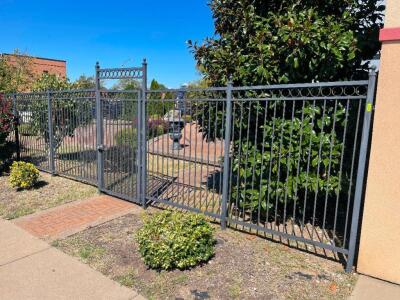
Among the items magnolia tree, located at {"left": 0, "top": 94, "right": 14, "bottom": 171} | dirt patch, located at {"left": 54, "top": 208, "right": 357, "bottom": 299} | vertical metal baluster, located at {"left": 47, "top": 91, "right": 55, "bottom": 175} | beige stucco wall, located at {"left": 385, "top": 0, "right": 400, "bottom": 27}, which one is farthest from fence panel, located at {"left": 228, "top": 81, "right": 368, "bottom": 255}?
magnolia tree, located at {"left": 0, "top": 94, "right": 14, "bottom": 171}

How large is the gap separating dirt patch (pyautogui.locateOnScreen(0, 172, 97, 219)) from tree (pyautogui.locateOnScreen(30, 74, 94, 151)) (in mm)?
1245

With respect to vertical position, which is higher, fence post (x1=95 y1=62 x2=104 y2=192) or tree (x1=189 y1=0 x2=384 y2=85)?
tree (x1=189 y1=0 x2=384 y2=85)

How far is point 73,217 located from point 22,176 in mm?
2179

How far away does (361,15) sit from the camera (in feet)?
13.4

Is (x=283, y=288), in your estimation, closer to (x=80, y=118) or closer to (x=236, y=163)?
(x=236, y=163)

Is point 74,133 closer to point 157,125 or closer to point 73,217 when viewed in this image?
point 157,125

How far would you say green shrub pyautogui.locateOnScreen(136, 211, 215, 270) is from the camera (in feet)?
11.0

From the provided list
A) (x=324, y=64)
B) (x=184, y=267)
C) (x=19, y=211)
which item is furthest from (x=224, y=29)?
(x=19, y=211)

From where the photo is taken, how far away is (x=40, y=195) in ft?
20.6

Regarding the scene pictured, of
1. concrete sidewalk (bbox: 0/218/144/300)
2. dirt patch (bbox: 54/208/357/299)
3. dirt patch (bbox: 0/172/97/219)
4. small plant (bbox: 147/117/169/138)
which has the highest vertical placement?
small plant (bbox: 147/117/169/138)

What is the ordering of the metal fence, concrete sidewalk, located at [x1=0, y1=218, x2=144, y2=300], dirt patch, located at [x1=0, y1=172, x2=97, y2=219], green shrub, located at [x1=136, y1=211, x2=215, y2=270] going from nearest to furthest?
concrete sidewalk, located at [x1=0, y1=218, x2=144, y2=300]
green shrub, located at [x1=136, y1=211, x2=215, y2=270]
the metal fence
dirt patch, located at [x1=0, y1=172, x2=97, y2=219]

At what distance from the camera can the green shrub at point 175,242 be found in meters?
3.35

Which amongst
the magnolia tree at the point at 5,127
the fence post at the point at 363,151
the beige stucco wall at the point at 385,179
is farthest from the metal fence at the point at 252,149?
the magnolia tree at the point at 5,127

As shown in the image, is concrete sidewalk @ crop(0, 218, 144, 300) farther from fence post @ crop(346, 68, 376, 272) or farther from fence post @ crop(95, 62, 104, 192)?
fence post @ crop(346, 68, 376, 272)
